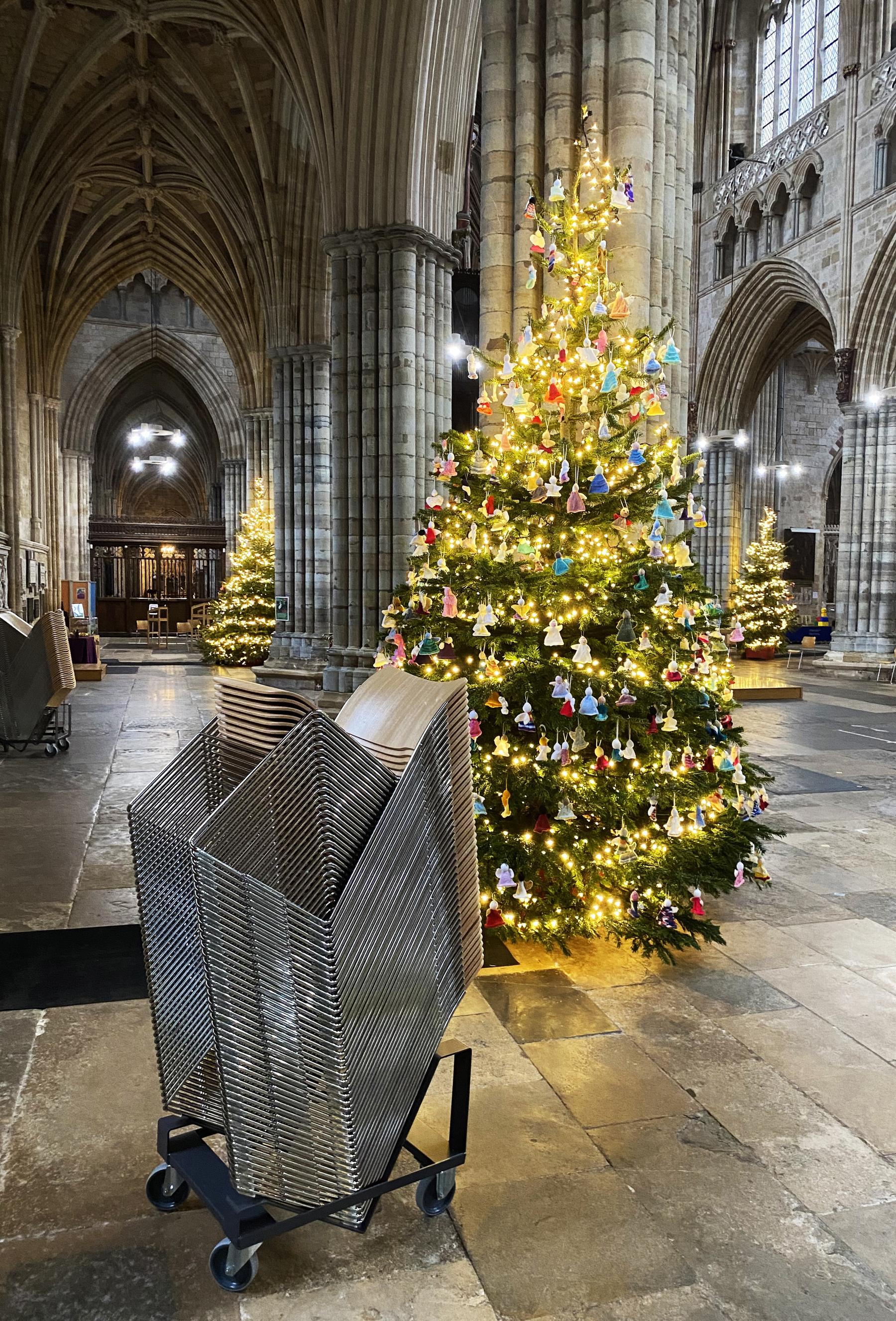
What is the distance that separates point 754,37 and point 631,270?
19.7 metres

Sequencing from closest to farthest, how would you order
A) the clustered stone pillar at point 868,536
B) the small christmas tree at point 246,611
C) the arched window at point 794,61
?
1. the small christmas tree at point 246,611
2. the clustered stone pillar at point 868,536
3. the arched window at point 794,61

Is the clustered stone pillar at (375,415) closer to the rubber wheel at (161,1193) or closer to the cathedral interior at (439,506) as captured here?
the cathedral interior at (439,506)

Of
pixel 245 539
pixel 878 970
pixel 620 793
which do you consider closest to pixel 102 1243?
pixel 620 793

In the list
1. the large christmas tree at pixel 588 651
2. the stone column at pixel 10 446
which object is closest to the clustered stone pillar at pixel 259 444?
the stone column at pixel 10 446

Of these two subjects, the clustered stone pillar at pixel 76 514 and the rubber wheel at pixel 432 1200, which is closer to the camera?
the rubber wheel at pixel 432 1200

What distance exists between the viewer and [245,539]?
58.9ft

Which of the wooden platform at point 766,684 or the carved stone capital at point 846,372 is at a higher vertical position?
the carved stone capital at point 846,372

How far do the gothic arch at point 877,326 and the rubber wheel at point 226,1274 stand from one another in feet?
63.3

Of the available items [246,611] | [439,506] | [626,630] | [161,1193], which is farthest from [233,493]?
[161,1193]

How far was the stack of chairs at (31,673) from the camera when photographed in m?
7.28

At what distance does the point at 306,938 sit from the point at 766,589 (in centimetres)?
2075

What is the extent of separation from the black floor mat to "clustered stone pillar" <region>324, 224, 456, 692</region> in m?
6.75

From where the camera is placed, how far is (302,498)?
1634cm

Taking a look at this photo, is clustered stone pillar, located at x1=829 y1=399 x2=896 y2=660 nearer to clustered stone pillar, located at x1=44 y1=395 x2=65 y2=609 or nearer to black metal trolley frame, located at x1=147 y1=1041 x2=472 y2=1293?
black metal trolley frame, located at x1=147 y1=1041 x2=472 y2=1293
